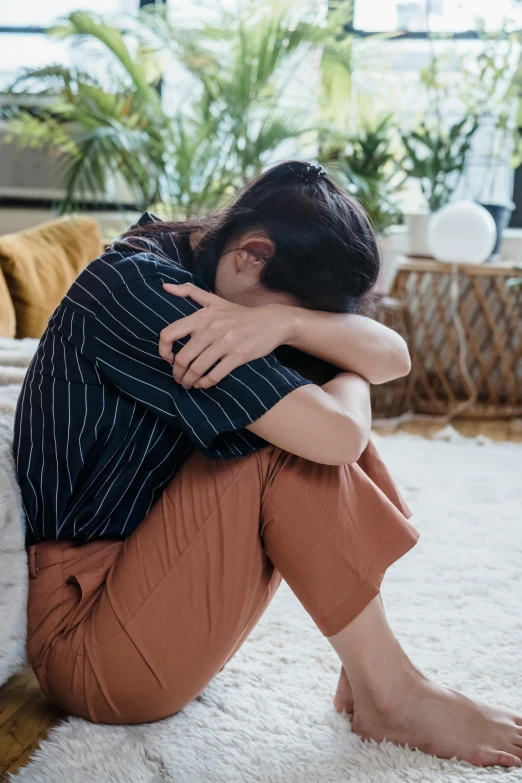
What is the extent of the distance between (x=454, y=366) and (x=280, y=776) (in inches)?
99.5

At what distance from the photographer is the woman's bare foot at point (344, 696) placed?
1060 millimetres

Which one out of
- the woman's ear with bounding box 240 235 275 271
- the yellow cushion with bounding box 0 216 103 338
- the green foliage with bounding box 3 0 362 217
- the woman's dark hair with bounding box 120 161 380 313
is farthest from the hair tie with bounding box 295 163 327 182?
the green foliage with bounding box 3 0 362 217

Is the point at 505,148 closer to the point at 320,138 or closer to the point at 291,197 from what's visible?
the point at 320,138

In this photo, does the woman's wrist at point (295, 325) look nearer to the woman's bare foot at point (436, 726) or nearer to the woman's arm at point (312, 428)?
the woman's arm at point (312, 428)

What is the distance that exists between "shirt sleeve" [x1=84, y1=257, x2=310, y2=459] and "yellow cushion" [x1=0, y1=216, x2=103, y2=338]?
122 centimetres

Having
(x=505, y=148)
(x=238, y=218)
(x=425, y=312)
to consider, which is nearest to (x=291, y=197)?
(x=238, y=218)

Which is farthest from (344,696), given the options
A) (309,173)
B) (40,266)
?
(40,266)

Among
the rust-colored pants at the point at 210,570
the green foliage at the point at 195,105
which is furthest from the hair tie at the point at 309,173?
the green foliage at the point at 195,105

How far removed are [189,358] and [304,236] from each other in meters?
0.21

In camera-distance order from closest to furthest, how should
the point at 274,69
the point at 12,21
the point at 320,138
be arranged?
1. the point at 274,69
2. the point at 320,138
3. the point at 12,21

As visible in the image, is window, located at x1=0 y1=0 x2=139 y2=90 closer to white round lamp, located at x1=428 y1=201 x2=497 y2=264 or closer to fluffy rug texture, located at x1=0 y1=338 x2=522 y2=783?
white round lamp, located at x1=428 y1=201 x2=497 y2=264


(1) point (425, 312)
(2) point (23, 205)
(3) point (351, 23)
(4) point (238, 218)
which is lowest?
(1) point (425, 312)

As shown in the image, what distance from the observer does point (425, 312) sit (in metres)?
3.27

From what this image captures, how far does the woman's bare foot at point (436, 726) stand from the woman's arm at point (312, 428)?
0.95 feet
